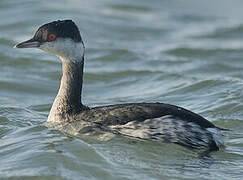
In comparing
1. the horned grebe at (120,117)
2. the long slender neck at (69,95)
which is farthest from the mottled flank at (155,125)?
the long slender neck at (69,95)

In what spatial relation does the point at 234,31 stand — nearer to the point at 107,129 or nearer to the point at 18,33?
the point at 18,33

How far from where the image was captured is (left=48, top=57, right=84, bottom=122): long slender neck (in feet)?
34.7

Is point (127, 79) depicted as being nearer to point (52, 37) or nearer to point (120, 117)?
point (52, 37)

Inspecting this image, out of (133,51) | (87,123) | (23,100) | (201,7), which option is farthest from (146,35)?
(87,123)

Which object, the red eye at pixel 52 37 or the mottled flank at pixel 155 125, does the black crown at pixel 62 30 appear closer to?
the red eye at pixel 52 37

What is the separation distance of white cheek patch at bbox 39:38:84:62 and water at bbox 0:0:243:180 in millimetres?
961

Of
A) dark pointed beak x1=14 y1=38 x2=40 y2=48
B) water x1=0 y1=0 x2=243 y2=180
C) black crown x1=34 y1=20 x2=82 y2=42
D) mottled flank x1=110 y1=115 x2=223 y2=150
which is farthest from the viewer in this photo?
dark pointed beak x1=14 y1=38 x2=40 y2=48

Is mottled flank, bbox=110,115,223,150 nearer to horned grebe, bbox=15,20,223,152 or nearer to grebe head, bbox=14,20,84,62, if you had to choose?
horned grebe, bbox=15,20,223,152

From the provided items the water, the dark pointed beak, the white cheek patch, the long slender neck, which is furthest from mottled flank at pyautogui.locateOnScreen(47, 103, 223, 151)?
the dark pointed beak

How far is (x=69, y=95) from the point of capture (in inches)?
423

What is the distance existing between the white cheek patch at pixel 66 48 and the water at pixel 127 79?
961 mm

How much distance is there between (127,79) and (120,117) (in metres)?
5.79

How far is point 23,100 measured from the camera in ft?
45.1

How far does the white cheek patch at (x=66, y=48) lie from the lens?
412 inches
